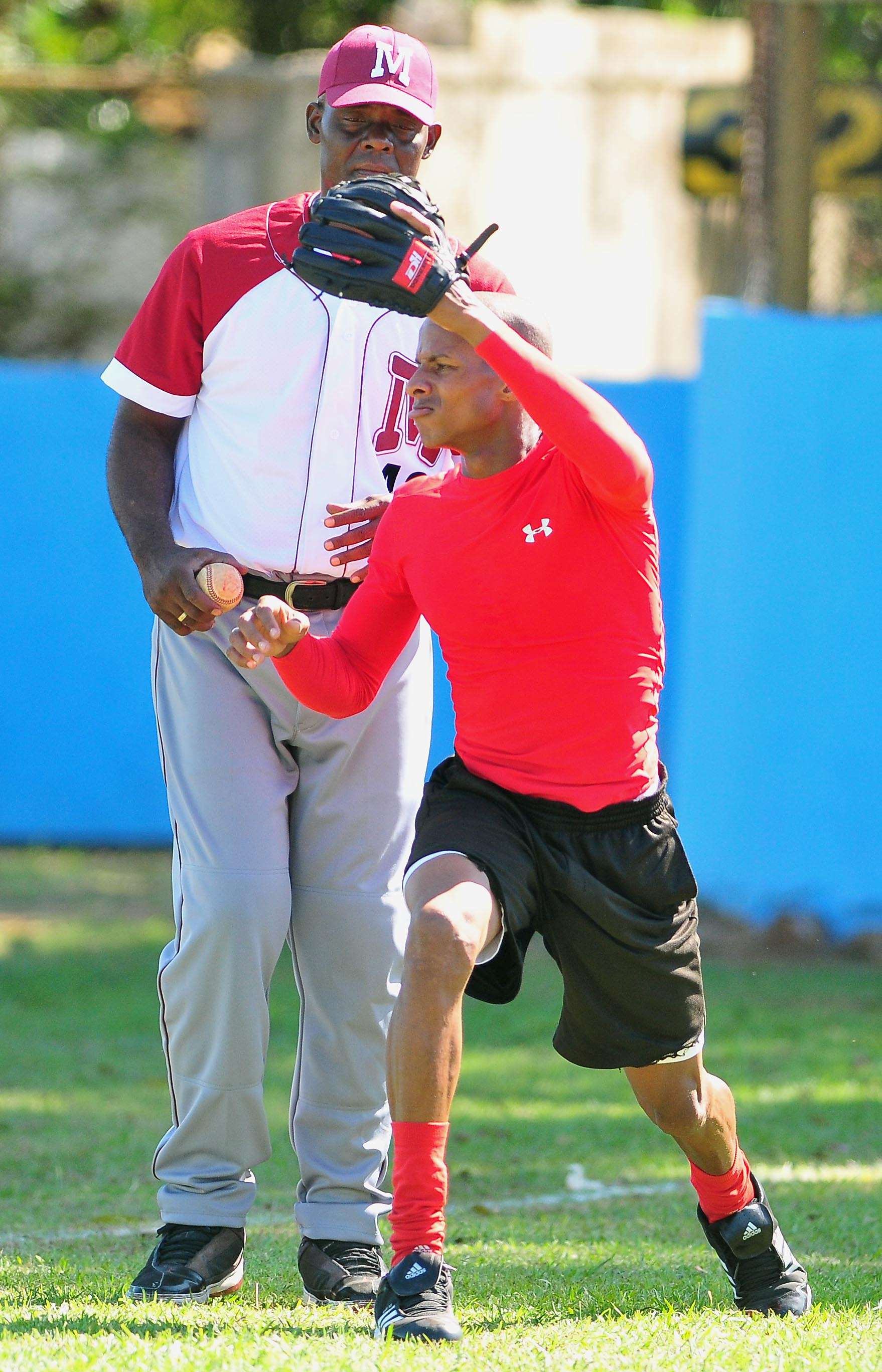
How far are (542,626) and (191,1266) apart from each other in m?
1.49

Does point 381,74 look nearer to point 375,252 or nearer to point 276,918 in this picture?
point 375,252

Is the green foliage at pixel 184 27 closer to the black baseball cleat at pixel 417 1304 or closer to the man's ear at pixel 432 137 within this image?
the man's ear at pixel 432 137

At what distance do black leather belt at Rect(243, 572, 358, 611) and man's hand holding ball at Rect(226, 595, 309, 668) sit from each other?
49 centimetres

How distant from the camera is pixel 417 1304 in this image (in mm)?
3361

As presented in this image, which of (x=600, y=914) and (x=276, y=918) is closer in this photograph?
(x=600, y=914)

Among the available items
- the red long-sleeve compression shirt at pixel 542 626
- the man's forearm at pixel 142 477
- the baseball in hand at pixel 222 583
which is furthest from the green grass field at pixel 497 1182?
the man's forearm at pixel 142 477

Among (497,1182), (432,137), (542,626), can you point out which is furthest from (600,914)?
(497,1182)

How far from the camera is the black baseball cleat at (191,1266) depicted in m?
3.84

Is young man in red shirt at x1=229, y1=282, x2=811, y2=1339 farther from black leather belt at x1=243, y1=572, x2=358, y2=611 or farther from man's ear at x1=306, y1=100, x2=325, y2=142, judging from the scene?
man's ear at x1=306, y1=100, x2=325, y2=142

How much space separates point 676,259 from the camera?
14242 mm

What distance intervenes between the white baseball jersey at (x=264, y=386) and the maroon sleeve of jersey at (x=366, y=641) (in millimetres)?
247

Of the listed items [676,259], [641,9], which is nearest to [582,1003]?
[676,259]

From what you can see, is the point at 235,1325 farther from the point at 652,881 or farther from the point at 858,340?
the point at 858,340

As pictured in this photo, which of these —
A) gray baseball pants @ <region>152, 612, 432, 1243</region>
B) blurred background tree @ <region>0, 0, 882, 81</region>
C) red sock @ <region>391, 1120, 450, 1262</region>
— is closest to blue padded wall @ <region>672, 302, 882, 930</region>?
gray baseball pants @ <region>152, 612, 432, 1243</region>
